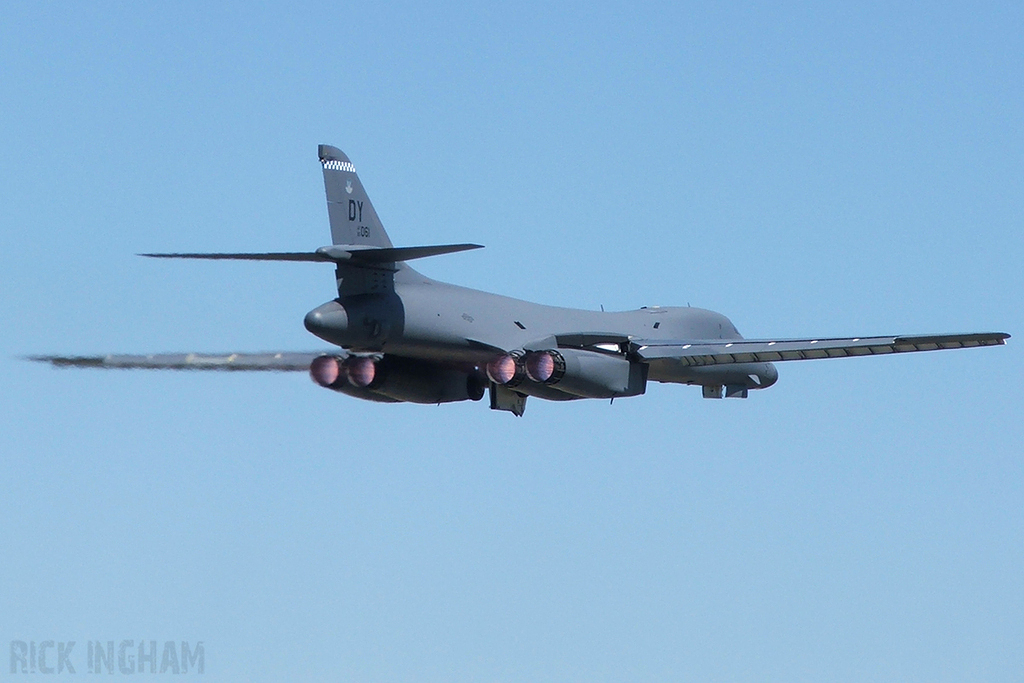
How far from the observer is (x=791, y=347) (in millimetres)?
31438

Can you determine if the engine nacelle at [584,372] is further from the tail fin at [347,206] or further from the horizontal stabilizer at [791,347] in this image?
the tail fin at [347,206]

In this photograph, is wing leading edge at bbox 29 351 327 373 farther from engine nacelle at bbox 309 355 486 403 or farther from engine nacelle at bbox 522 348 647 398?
engine nacelle at bbox 522 348 647 398

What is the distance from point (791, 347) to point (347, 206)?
8.22 m

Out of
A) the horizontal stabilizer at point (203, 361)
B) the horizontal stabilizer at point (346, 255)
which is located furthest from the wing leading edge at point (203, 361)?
the horizontal stabilizer at point (346, 255)

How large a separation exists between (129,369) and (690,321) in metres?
11.8

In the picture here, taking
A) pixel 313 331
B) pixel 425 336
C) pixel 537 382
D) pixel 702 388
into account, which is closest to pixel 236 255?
pixel 313 331

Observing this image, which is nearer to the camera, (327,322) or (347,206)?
(327,322)

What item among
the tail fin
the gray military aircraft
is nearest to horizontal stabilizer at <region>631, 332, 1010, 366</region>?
the gray military aircraft

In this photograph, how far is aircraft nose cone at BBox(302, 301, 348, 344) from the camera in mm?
28812

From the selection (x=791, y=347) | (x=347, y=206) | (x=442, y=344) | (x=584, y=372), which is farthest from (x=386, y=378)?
(x=791, y=347)

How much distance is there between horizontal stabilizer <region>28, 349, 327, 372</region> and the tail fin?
2.79 m

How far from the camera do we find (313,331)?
94.8 feet

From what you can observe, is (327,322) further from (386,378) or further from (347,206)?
(386,378)

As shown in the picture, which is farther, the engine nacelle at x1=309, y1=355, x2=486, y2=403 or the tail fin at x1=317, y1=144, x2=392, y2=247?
the engine nacelle at x1=309, y1=355, x2=486, y2=403
